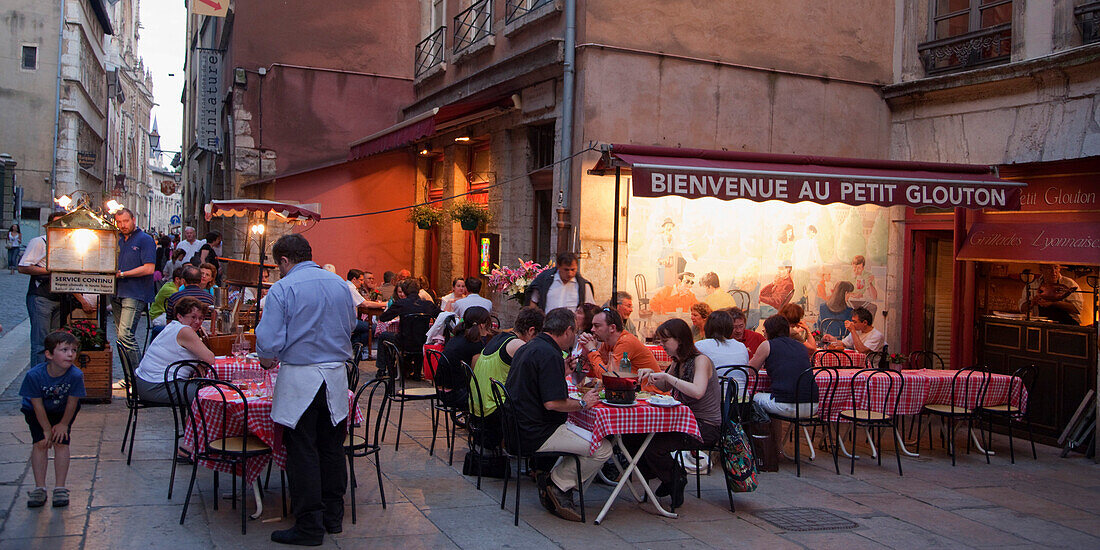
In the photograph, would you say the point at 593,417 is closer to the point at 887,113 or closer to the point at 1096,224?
the point at 1096,224

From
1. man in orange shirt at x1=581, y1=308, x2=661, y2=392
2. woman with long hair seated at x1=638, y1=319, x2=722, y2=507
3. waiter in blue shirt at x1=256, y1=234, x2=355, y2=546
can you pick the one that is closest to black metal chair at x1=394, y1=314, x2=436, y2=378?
man in orange shirt at x1=581, y1=308, x2=661, y2=392

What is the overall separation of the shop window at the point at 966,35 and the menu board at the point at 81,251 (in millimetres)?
9388

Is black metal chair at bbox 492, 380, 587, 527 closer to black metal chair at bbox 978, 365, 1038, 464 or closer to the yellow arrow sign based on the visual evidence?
black metal chair at bbox 978, 365, 1038, 464

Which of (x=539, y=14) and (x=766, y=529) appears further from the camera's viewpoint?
(x=539, y=14)

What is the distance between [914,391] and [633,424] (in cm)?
358

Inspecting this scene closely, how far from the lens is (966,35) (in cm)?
1030

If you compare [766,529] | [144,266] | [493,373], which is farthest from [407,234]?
[766,529]

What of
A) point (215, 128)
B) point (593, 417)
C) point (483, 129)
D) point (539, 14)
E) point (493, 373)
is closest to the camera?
point (593, 417)

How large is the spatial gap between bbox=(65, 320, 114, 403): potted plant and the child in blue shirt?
333 cm

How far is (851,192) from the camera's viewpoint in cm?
872

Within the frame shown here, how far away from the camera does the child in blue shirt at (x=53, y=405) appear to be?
511 centimetres

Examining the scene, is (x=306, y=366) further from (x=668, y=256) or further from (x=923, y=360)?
(x=923, y=360)

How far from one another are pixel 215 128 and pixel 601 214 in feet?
48.5

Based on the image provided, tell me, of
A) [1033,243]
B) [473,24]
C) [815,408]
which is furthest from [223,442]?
[473,24]
